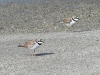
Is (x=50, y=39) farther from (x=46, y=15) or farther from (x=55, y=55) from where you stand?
(x=46, y=15)

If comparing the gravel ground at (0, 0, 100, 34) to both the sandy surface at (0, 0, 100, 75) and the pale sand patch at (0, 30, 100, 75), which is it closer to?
the sandy surface at (0, 0, 100, 75)

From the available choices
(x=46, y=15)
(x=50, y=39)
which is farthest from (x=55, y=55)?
(x=46, y=15)

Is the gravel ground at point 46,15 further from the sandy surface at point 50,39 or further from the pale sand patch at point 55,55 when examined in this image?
the pale sand patch at point 55,55

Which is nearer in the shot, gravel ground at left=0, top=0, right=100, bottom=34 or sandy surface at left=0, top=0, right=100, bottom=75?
sandy surface at left=0, top=0, right=100, bottom=75

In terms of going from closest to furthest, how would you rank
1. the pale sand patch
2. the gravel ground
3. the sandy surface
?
the pale sand patch < the sandy surface < the gravel ground

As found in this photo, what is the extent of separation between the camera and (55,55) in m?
15.1

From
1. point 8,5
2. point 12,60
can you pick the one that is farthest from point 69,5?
point 12,60

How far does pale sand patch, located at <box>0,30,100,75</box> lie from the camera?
1296 cm

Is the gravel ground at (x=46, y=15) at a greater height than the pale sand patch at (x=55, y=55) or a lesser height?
lesser

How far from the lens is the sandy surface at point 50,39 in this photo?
1331 cm

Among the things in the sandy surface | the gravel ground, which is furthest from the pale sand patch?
the gravel ground

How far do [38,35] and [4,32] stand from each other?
80.7 inches

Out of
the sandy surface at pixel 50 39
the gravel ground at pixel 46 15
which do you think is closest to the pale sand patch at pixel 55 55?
the sandy surface at pixel 50 39

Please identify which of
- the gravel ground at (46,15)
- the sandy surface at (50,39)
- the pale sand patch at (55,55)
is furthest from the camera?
the gravel ground at (46,15)
